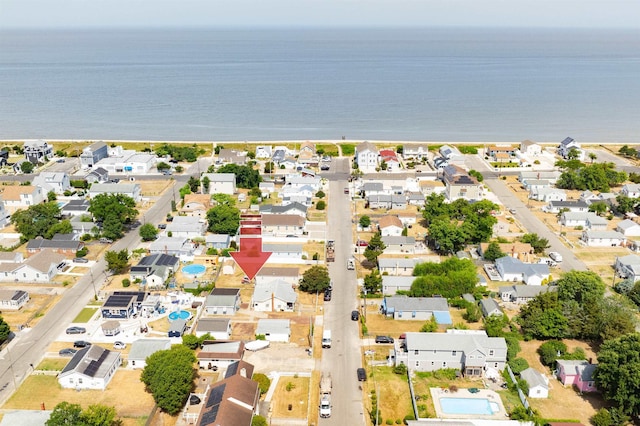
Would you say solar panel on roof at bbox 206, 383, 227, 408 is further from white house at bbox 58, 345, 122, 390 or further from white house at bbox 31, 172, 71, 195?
white house at bbox 31, 172, 71, 195

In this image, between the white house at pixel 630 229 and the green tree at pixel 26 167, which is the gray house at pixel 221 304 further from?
the green tree at pixel 26 167

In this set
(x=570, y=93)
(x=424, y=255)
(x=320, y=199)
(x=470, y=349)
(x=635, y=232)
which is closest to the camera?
(x=470, y=349)

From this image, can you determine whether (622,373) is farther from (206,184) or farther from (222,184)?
(206,184)

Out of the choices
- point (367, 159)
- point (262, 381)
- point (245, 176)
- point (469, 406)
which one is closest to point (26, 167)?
point (245, 176)

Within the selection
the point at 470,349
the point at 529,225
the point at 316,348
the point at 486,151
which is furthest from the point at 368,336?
the point at 486,151

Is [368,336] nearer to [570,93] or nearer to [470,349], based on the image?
[470,349]

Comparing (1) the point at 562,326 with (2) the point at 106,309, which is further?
(2) the point at 106,309

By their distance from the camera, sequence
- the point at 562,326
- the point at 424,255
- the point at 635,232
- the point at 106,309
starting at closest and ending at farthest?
the point at 562,326, the point at 106,309, the point at 424,255, the point at 635,232
